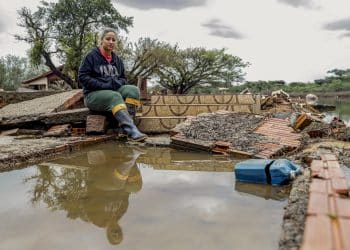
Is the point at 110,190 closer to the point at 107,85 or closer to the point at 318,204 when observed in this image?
the point at 318,204

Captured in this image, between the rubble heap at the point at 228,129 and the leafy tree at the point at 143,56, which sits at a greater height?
the leafy tree at the point at 143,56

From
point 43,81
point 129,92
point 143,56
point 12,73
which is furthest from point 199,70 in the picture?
point 12,73

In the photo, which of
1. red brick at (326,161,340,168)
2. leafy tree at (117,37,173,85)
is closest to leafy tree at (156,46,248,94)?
leafy tree at (117,37,173,85)

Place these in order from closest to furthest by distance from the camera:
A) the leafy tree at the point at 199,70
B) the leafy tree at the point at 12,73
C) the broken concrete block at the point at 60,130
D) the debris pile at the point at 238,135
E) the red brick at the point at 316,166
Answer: the red brick at the point at 316,166, the debris pile at the point at 238,135, the broken concrete block at the point at 60,130, the leafy tree at the point at 199,70, the leafy tree at the point at 12,73

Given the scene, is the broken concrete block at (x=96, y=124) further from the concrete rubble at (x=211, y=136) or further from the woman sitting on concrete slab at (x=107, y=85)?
the woman sitting on concrete slab at (x=107, y=85)

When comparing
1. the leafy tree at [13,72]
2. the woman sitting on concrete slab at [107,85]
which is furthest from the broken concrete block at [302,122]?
the leafy tree at [13,72]

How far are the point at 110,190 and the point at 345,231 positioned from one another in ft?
4.62

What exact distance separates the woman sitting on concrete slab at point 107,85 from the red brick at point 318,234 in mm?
3263

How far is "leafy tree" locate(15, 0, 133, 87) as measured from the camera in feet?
71.1

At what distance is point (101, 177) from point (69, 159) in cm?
95

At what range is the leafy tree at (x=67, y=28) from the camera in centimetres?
2167

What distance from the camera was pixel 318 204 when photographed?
142 cm

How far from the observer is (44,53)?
21.7 meters

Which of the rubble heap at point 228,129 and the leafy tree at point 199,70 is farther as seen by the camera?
the leafy tree at point 199,70
